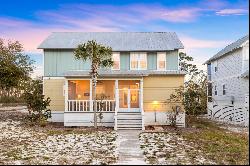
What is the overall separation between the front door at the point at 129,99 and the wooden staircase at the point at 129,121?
1923 mm

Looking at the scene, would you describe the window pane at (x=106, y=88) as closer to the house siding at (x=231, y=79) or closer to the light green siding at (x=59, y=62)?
the light green siding at (x=59, y=62)

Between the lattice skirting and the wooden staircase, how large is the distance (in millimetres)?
8889

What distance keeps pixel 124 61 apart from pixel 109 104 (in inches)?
194

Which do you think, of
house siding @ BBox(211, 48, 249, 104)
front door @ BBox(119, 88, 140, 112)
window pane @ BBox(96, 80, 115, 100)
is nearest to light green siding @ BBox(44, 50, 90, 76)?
window pane @ BBox(96, 80, 115, 100)

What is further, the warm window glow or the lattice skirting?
the warm window glow

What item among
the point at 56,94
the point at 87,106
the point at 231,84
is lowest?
the point at 87,106

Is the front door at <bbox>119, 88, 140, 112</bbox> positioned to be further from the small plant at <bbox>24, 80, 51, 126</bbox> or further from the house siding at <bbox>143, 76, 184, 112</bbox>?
the small plant at <bbox>24, 80, 51, 126</bbox>

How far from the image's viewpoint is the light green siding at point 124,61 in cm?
3212

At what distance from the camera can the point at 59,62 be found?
3222 centimetres

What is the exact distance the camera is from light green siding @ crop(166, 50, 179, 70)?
31.7 meters

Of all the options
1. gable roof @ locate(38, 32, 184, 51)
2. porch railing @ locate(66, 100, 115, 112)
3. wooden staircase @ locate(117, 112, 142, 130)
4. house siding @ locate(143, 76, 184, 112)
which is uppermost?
gable roof @ locate(38, 32, 184, 51)

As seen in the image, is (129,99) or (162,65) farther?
(162,65)

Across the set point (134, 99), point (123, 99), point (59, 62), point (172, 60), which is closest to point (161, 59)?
point (172, 60)

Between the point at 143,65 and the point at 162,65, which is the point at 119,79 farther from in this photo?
the point at 162,65
